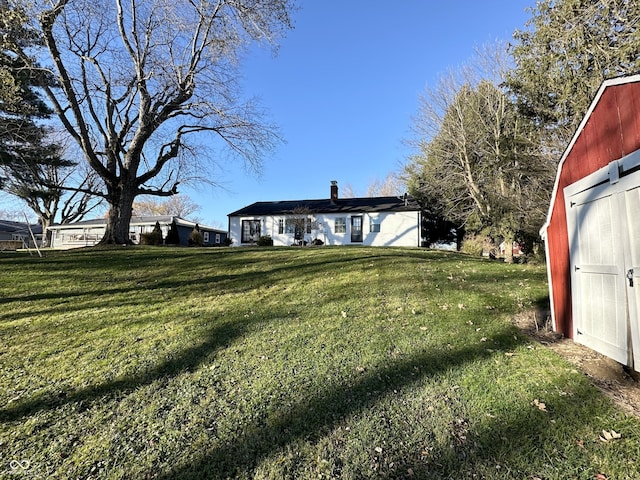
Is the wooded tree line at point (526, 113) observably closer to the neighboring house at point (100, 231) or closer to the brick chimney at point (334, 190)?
the brick chimney at point (334, 190)

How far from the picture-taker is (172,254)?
11586mm

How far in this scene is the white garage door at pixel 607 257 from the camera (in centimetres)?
333

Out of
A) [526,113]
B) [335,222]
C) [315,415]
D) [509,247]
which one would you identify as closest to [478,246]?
[509,247]

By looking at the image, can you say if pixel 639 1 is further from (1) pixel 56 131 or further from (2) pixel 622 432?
(1) pixel 56 131

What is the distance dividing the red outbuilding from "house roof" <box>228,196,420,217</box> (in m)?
18.3

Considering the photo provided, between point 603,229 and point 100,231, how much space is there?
38.1 meters

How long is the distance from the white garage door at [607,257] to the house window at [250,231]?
22.9 meters

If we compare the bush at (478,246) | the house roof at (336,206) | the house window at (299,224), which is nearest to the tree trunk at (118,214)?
the house window at (299,224)

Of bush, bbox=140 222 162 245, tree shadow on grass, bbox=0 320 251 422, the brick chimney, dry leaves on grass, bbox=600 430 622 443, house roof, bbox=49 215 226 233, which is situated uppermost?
the brick chimney

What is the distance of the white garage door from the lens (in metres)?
3.33

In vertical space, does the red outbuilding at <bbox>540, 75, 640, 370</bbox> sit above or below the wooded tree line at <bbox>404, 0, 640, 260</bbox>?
below

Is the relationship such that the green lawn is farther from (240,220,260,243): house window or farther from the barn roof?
(240,220,260,243): house window

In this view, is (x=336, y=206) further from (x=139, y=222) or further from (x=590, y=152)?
(x=590, y=152)

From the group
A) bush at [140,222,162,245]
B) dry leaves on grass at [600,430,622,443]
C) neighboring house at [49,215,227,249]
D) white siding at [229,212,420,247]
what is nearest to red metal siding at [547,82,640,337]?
dry leaves on grass at [600,430,622,443]
